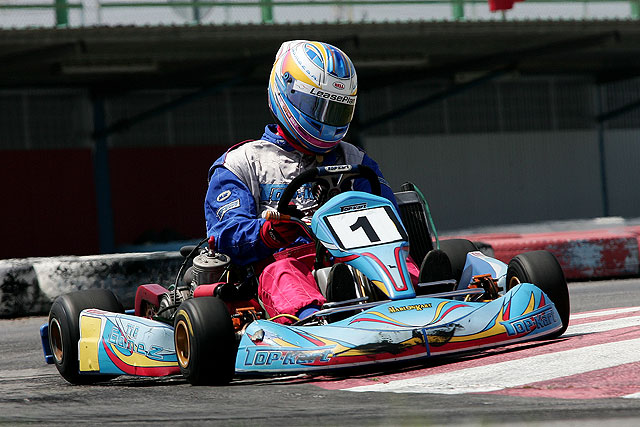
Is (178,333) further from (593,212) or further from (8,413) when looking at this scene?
(593,212)

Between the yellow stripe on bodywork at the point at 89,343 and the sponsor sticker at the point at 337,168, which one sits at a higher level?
the sponsor sticker at the point at 337,168

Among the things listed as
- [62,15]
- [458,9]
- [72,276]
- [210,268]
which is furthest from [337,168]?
[458,9]

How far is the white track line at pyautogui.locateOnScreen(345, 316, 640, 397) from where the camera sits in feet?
12.3

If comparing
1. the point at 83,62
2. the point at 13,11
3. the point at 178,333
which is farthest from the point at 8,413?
the point at 83,62

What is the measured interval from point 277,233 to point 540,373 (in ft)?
4.87

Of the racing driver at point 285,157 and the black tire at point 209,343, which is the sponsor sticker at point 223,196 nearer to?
the racing driver at point 285,157

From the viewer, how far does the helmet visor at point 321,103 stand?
208 inches

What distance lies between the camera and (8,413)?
12.3 feet

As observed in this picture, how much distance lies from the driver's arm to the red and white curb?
0.96 m

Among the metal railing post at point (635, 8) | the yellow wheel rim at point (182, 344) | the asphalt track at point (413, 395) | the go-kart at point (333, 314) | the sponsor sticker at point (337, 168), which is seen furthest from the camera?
the metal railing post at point (635, 8)

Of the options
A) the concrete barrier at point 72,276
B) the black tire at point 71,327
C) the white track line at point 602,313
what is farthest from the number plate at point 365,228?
the concrete barrier at point 72,276

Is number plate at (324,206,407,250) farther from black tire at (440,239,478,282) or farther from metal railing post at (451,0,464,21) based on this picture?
metal railing post at (451,0,464,21)

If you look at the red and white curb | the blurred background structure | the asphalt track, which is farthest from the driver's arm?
the blurred background structure

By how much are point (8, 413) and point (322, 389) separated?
1.12m
